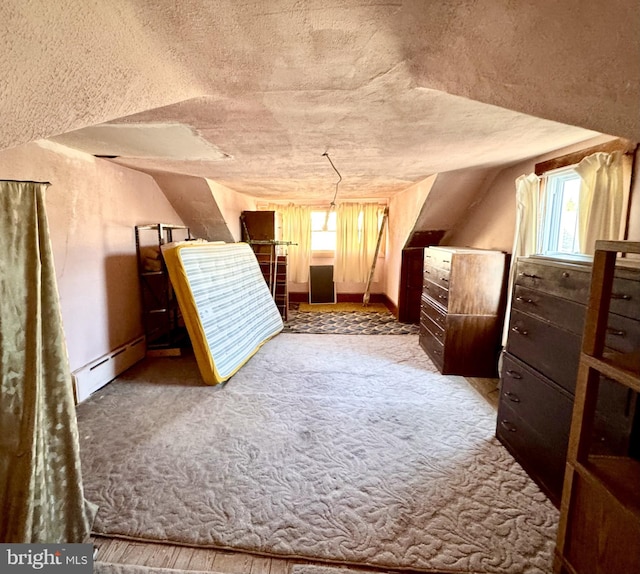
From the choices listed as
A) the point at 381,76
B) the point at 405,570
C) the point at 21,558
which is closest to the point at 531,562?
the point at 405,570

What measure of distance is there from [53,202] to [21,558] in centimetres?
211

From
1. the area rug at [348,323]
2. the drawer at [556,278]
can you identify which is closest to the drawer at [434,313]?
the area rug at [348,323]

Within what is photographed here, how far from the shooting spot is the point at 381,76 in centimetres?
127

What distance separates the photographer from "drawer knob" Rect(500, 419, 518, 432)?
6.26 ft

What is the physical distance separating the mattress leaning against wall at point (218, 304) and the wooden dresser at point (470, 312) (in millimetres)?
2000

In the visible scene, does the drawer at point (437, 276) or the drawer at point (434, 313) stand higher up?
the drawer at point (437, 276)

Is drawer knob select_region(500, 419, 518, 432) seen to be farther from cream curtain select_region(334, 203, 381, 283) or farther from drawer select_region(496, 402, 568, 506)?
cream curtain select_region(334, 203, 381, 283)

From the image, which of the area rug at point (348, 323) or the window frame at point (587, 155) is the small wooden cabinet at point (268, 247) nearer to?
the area rug at point (348, 323)

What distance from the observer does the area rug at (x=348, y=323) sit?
14.5 feet

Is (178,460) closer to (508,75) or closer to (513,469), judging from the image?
(513,469)

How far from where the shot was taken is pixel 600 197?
6.07 feet

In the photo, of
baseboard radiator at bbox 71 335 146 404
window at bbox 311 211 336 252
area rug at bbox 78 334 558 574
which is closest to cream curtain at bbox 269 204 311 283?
window at bbox 311 211 336 252

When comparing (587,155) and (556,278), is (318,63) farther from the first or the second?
(587,155)

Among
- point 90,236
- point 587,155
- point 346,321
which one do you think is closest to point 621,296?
point 587,155
